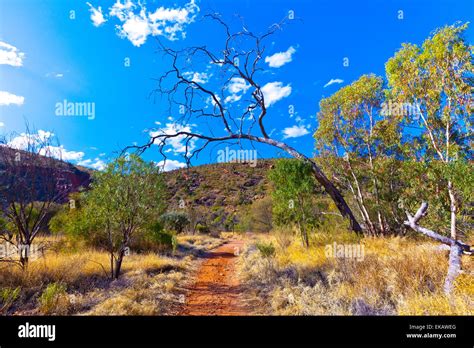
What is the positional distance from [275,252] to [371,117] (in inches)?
275

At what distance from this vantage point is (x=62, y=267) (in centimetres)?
791

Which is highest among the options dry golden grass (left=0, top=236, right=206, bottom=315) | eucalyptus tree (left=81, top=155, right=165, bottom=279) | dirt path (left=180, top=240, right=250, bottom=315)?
eucalyptus tree (left=81, top=155, right=165, bottom=279)

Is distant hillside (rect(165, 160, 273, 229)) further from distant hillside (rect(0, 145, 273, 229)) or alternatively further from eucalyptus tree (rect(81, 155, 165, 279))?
eucalyptus tree (rect(81, 155, 165, 279))

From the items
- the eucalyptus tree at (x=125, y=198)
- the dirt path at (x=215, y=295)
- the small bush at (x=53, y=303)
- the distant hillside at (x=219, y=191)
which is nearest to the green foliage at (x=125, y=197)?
the eucalyptus tree at (x=125, y=198)

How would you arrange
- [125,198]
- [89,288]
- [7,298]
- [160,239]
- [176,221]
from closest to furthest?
[7,298] → [89,288] → [125,198] → [160,239] → [176,221]

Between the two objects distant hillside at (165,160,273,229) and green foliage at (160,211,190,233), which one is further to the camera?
distant hillside at (165,160,273,229)

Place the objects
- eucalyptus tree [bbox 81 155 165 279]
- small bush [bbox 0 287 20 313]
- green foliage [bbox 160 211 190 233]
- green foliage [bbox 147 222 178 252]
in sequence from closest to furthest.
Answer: small bush [bbox 0 287 20 313] < eucalyptus tree [bbox 81 155 165 279] < green foliage [bbox 147 222 178 252] < green foliage [bbox 160 211 190 233]

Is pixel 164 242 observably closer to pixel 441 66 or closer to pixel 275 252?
pixel 275 252

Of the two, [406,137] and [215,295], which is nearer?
[215,295]

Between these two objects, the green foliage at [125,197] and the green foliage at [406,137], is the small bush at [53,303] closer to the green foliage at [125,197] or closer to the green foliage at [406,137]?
the green foliage at [125,197]

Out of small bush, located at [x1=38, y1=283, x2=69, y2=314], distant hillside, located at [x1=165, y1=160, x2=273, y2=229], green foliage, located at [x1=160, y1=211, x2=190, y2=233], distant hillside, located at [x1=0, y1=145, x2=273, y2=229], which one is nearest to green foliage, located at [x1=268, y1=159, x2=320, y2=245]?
small bush, located at [x1=38, y1=283, x2=69, y2=314]

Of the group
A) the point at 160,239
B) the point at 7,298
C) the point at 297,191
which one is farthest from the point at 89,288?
the point at 297,191

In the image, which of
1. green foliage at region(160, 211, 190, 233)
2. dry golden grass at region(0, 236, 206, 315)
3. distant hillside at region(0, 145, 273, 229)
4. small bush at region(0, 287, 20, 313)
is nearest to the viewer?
dry golden grass at region(0, 236, 206, 315)

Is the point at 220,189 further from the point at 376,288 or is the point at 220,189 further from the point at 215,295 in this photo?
the point at 376,288
